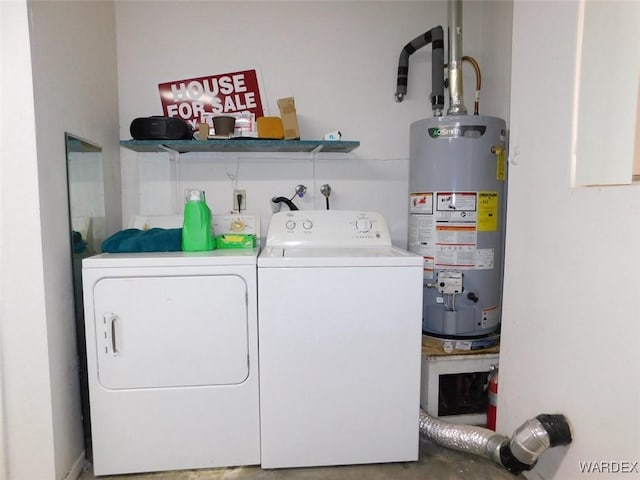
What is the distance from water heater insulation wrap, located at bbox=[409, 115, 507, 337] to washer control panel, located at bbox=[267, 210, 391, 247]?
243mm

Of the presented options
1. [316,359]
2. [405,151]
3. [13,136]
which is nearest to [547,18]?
[405,151]

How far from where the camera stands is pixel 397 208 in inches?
93.4

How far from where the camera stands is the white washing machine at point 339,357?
1491 millimetres

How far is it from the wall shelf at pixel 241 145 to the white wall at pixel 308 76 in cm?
8

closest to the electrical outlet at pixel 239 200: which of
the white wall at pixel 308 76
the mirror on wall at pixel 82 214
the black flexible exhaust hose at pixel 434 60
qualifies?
the white wall at pixel 308 76

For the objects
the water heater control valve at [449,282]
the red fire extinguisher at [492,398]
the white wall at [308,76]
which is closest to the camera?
the red fire extinguisher at [492,398]

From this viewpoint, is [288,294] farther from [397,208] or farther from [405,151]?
[405,151]

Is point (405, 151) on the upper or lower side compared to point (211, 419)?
upper

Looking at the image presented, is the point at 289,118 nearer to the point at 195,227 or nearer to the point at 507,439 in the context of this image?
the point at 195,227

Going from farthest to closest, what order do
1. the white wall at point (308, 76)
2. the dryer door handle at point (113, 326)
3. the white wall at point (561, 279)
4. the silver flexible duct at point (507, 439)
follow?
the white wall at point (308, 76)
the dryer door handle at point (113, 326)
the silver flexible duct at point (507, 439)
the white wall at point (561, 279)

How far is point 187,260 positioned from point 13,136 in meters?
0.72

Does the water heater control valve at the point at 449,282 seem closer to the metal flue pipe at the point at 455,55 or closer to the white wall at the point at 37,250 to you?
the metal flue pipe at the point at 455,55

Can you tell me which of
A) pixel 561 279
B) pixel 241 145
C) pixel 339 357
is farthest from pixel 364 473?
pixel 241 145

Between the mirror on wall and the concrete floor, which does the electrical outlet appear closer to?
the mirror on wall
